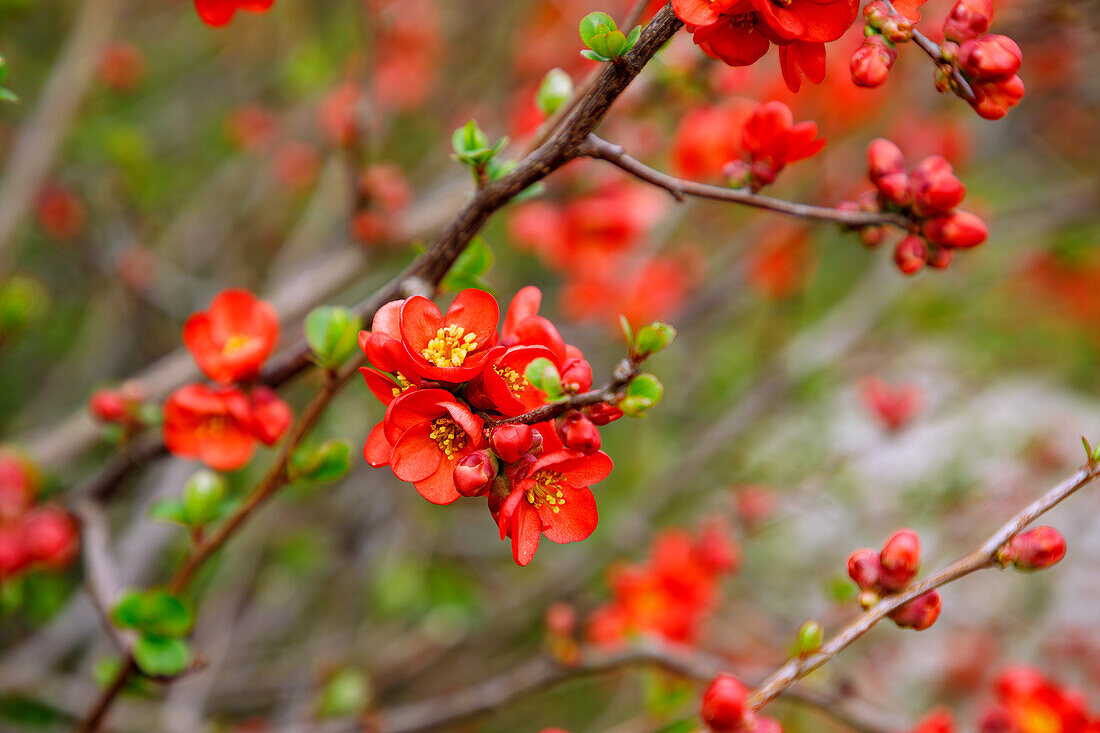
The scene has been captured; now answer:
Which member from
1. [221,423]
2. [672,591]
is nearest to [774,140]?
[221,423]

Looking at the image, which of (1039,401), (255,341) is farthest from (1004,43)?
(1039,401)

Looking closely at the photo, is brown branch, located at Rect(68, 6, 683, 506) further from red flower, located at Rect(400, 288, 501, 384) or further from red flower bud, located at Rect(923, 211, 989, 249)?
red flower bud, located at Rect(923, 211, 989, 249)

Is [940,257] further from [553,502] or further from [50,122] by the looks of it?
[50,122]

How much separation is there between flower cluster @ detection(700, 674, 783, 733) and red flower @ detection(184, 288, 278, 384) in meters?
0.59

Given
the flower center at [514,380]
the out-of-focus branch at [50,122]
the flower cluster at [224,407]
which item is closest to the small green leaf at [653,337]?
the flower center at [514,380]

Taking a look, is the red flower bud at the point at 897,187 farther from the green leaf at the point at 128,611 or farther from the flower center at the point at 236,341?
the green leaf at the point at 128,611

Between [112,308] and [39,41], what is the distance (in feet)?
3.46

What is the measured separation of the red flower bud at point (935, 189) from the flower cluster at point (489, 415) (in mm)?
385

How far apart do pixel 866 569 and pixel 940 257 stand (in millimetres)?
305

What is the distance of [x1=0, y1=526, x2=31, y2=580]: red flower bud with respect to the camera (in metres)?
1.18

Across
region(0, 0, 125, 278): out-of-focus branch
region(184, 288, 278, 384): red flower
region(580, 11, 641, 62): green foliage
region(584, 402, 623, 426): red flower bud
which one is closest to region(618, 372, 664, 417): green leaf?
region(584, 402, 623, 426): red flower bud

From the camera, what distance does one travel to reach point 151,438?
114 cm

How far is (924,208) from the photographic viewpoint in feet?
2.48

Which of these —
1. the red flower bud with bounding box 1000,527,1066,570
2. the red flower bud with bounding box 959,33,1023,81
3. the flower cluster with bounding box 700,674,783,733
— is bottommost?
the flower cluster with bounding box 700,674,783,733
